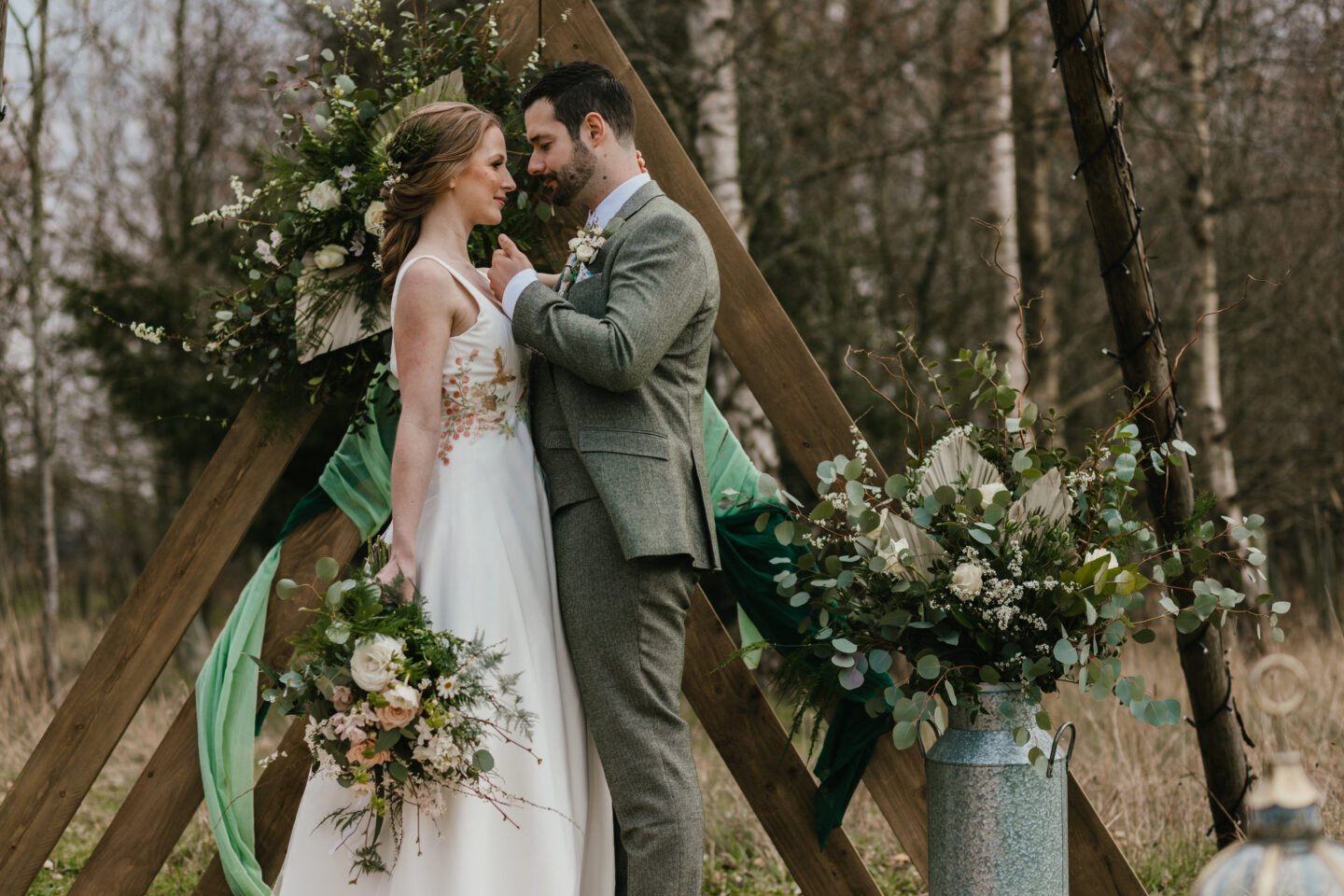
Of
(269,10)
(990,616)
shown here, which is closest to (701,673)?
(990,616)

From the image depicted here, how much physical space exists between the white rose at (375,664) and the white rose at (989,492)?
1258 millimetres

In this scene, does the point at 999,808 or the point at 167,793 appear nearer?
the point at 999,808

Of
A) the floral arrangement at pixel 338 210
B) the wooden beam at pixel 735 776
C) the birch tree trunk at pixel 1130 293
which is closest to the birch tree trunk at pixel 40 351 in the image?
the wooden beam at pixel 735 776

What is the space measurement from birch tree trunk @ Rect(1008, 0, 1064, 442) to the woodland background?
36 mm

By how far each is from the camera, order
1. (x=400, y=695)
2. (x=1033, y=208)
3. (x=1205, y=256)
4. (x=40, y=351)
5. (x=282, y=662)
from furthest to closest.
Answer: (x=1033, y=208), (x=1205, y=256), (x=40, y=351), (x=282, y=662), (x=400, y=695)

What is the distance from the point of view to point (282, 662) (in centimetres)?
317

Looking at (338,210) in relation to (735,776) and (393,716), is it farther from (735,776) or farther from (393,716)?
(735,776)

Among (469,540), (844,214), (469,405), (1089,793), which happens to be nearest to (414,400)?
(469,405)

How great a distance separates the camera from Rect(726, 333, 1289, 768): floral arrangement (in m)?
2.46

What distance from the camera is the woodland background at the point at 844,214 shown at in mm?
6961

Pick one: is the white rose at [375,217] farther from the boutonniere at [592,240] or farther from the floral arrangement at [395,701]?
the floral arrangement at [395,701]

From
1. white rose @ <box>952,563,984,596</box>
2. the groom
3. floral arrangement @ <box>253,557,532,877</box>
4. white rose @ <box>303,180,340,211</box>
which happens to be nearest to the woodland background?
white rose @ <box>303,180,340,211</box>

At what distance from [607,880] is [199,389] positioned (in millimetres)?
5897

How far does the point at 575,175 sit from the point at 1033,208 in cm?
600
